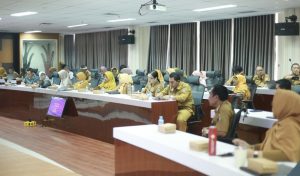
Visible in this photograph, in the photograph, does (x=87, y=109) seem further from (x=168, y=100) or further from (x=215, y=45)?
(x=215, y=45)

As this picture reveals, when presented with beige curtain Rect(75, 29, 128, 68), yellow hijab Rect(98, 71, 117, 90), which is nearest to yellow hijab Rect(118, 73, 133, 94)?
yellow hijab Rect(98, 71, 117, 90)

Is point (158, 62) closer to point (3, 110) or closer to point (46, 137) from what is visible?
point (3, 110)

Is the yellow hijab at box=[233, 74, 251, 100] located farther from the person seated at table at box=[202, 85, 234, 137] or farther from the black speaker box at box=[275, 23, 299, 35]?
the person seated at table at box=[202, 85, 234, 137]

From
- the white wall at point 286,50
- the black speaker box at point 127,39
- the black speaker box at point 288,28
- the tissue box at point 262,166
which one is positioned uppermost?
the black speaker box at point 127,39

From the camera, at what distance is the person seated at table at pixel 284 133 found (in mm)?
2342

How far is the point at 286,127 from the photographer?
7.92 feet

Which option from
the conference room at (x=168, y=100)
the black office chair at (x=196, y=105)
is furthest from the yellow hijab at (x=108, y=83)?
the black office chair at (x=196, y=105)

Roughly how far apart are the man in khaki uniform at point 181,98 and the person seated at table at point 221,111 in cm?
154

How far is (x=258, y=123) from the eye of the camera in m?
4.00

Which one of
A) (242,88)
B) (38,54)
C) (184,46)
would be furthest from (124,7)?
(38,54)

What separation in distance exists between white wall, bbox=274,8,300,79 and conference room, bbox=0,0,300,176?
0.03m

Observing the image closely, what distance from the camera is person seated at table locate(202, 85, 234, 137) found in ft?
12.1

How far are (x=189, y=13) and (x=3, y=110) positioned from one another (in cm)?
528

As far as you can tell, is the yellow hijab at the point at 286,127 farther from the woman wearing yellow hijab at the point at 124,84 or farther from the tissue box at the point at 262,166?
the woman wearing yellow hijab at the point at 124,84
